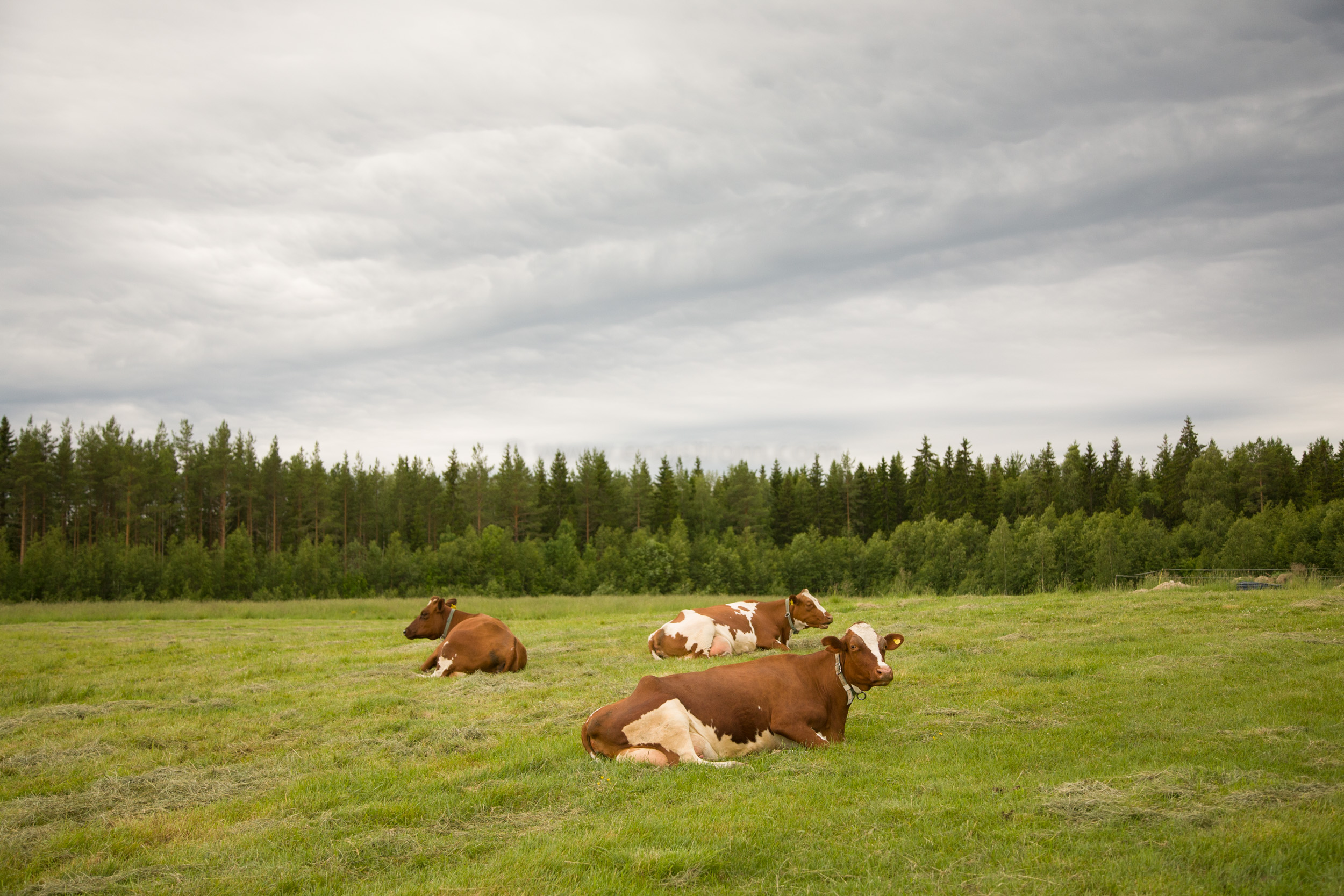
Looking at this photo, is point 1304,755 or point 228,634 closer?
point 1304,755

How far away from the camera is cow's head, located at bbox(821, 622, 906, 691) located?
891cm

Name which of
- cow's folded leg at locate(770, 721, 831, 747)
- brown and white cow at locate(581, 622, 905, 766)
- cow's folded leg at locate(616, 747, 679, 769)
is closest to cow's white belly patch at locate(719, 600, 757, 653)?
brown and white cow at locate(581, 622, 905, 766)

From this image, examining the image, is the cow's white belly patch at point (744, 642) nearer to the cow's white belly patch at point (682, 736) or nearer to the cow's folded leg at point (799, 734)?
the cow's folded leg at point (799, 734)

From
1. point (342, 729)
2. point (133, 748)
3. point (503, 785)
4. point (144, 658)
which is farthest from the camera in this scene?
point (144, 658)

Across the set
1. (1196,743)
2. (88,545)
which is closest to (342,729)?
(1196,743)

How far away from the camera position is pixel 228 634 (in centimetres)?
2311

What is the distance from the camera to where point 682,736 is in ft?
25.7

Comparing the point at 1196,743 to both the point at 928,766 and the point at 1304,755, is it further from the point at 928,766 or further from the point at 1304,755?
the point at 928,766

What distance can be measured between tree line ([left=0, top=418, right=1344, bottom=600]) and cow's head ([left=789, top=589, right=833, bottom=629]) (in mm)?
39091

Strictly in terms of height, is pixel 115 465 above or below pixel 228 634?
above

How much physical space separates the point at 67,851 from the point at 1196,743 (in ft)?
31.3

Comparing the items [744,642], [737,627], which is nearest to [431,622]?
[737,627]

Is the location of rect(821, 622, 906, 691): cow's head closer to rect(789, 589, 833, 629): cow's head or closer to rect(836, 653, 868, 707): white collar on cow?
rect(836, 653, 868, 707): white collar on cow

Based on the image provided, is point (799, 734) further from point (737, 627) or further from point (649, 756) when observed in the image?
point (737, 627)
